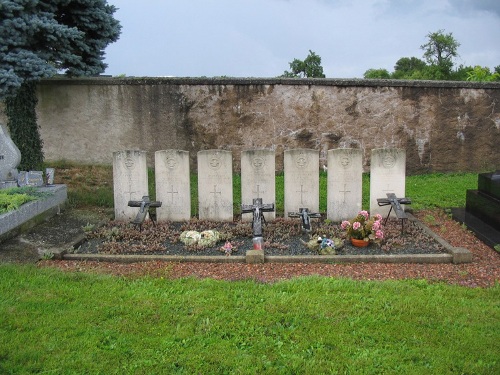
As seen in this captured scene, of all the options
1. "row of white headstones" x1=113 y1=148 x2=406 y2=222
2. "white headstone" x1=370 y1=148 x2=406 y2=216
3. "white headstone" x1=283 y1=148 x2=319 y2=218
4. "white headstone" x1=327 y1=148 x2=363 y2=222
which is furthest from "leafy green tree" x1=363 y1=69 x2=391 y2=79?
"white headstone" x1=283 y1=148 x2=319 y2=218

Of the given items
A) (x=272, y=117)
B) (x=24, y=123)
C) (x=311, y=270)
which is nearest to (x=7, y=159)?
(x=24, y=123)

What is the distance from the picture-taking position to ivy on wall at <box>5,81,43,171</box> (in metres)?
10.4

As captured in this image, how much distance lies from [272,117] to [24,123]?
18.4ft

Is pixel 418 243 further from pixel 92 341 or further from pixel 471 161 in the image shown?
pixel 471 161

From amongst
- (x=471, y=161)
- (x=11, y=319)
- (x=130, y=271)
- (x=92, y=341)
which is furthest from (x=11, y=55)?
(x=471, y=161)

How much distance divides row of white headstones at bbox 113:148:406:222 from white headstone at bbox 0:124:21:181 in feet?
6.16

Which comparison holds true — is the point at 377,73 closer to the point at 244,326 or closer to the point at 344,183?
the point at 344,183

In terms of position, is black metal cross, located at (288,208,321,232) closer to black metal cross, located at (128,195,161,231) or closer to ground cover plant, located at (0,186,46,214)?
black metal cross, located at (128,195,161,231)

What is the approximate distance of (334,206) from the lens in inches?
311

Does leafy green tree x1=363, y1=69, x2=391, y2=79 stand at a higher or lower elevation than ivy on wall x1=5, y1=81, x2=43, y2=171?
higher

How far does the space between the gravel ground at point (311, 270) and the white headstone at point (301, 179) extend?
81.0 inches

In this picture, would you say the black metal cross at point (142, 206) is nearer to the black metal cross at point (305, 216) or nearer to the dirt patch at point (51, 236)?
the dirt patch at point (51, 236)

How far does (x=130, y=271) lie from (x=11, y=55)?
561 cm

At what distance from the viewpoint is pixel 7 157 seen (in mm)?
8312
